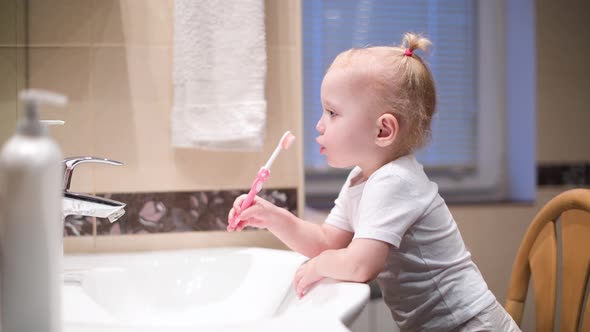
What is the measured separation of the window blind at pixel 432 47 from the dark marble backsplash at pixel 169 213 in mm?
894

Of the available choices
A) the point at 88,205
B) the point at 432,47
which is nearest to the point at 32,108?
the point at 88,205

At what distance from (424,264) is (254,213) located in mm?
261

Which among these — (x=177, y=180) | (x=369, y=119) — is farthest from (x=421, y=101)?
(x=177, y=180)

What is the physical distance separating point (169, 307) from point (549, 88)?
4.68 feet

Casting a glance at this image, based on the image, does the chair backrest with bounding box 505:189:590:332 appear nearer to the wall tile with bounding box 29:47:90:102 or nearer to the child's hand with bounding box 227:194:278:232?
the child's hand with bounding box 227:194:278:232

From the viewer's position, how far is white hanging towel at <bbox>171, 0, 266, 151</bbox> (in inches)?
39.6

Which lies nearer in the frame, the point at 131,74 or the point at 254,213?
the point at 254,213

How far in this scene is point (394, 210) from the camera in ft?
2.48

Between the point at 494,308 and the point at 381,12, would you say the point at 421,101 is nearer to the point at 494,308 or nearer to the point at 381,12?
the point at 494,308

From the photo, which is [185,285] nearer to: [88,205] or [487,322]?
[88,205]

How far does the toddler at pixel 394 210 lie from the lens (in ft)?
2.48

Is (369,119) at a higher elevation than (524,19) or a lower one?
lower

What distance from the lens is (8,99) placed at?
789 mm

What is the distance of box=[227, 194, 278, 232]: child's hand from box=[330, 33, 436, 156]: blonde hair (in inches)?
8.5
